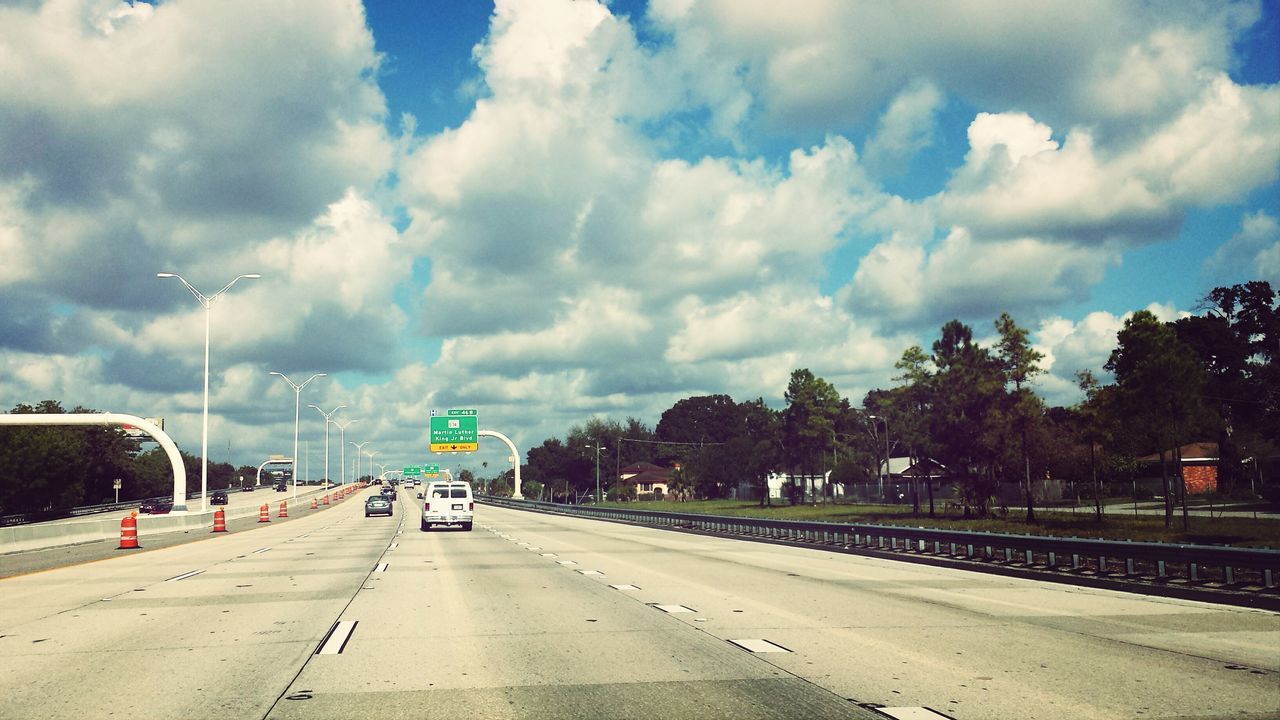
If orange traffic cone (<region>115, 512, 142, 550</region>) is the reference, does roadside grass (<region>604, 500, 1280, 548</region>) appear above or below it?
below

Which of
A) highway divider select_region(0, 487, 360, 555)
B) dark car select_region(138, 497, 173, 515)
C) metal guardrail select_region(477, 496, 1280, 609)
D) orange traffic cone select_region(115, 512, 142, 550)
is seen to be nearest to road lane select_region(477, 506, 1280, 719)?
metal guardrail select_region(477, 496, 1280, 609)

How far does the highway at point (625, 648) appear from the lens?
7488 mm

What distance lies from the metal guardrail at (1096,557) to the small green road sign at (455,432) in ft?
170

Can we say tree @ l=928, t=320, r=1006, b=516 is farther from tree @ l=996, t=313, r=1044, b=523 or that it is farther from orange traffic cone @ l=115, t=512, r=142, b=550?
orange traffic cone @ l=115, t=512, r=142, b=550

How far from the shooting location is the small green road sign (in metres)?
82.1

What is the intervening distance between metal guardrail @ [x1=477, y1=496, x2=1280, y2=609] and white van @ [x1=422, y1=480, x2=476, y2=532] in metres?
14.7

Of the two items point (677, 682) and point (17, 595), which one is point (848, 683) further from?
point (17, 595)

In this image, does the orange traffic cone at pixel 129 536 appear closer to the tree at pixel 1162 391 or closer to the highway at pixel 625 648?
the highway at pixel 625 648

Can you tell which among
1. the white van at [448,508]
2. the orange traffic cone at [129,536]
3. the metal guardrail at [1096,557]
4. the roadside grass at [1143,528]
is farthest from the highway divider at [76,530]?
the roadside grass at [1143,528]

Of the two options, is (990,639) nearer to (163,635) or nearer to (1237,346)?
(163,635)

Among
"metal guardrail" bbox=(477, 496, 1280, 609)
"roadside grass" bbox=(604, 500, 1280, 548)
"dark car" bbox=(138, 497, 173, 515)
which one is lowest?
"roadside grass" bbox=(604, 500, 1280, 548)

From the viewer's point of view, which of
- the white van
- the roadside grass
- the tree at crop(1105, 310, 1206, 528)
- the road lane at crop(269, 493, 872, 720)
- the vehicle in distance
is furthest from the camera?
the vehicle in distance

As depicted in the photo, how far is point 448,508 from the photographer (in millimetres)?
42406

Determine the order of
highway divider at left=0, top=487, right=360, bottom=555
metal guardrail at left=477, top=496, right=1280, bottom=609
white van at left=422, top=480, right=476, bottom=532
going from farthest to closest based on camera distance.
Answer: white van at left=422, top=480, right=476, bottom=532, highway divider at left=0, top=487, right=360, bottom=555, metal guardrail at left=477, top=496, right=1280, bottom=609
